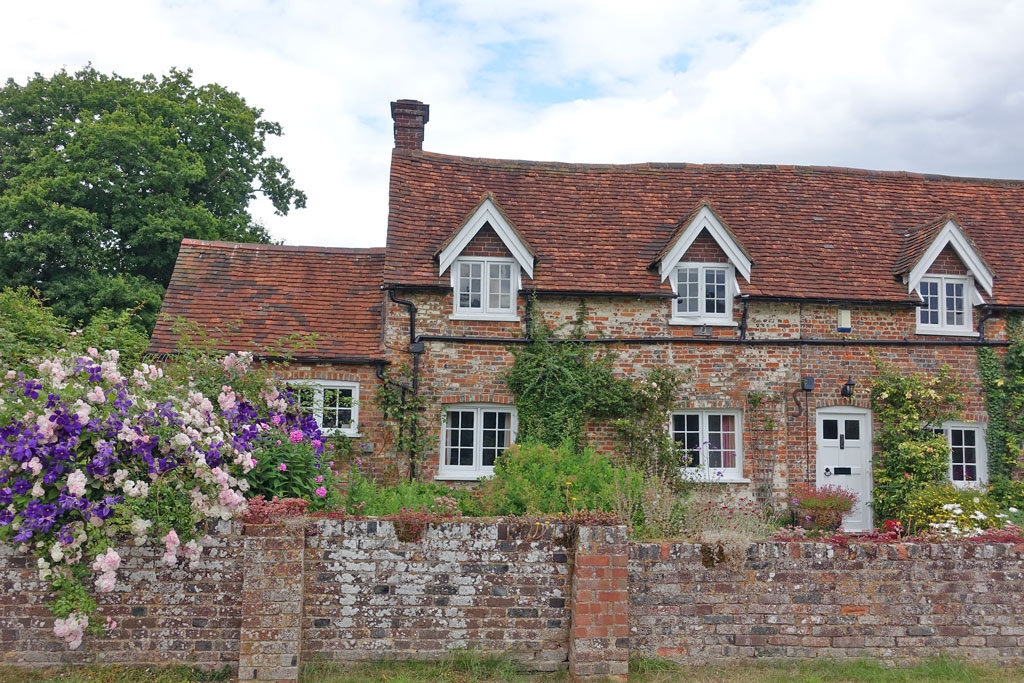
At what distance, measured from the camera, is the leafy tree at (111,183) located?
69.0ft

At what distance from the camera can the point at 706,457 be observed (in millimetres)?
15250

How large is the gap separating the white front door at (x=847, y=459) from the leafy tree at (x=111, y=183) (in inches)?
688

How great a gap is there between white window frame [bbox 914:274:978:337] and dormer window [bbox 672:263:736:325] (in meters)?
4.08

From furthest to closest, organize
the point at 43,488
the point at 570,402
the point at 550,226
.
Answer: the point at 550,226 < the point at 570,402 < the point at 43,488

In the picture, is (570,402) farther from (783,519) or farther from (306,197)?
(306,197)

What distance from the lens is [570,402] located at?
14711 mm

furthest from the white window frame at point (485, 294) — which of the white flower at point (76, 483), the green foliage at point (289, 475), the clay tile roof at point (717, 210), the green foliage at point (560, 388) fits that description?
the white flower at point (76, 483)

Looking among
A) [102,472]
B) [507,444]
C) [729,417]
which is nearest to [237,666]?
[102,472]

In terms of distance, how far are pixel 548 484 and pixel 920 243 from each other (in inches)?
440

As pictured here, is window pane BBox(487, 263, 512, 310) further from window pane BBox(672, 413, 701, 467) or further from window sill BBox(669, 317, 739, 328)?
window pane BBox(672, 413, 701, 467)

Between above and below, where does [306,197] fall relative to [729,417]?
above

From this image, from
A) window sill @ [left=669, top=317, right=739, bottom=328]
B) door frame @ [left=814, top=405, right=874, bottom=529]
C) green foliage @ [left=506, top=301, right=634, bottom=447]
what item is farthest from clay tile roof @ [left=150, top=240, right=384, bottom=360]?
door frame @ [left=814, top=405, right=874, bottom=529]

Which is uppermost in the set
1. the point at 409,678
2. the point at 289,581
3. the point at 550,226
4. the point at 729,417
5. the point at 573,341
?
the point at 550,226

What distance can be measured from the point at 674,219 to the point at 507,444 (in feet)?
21.0
